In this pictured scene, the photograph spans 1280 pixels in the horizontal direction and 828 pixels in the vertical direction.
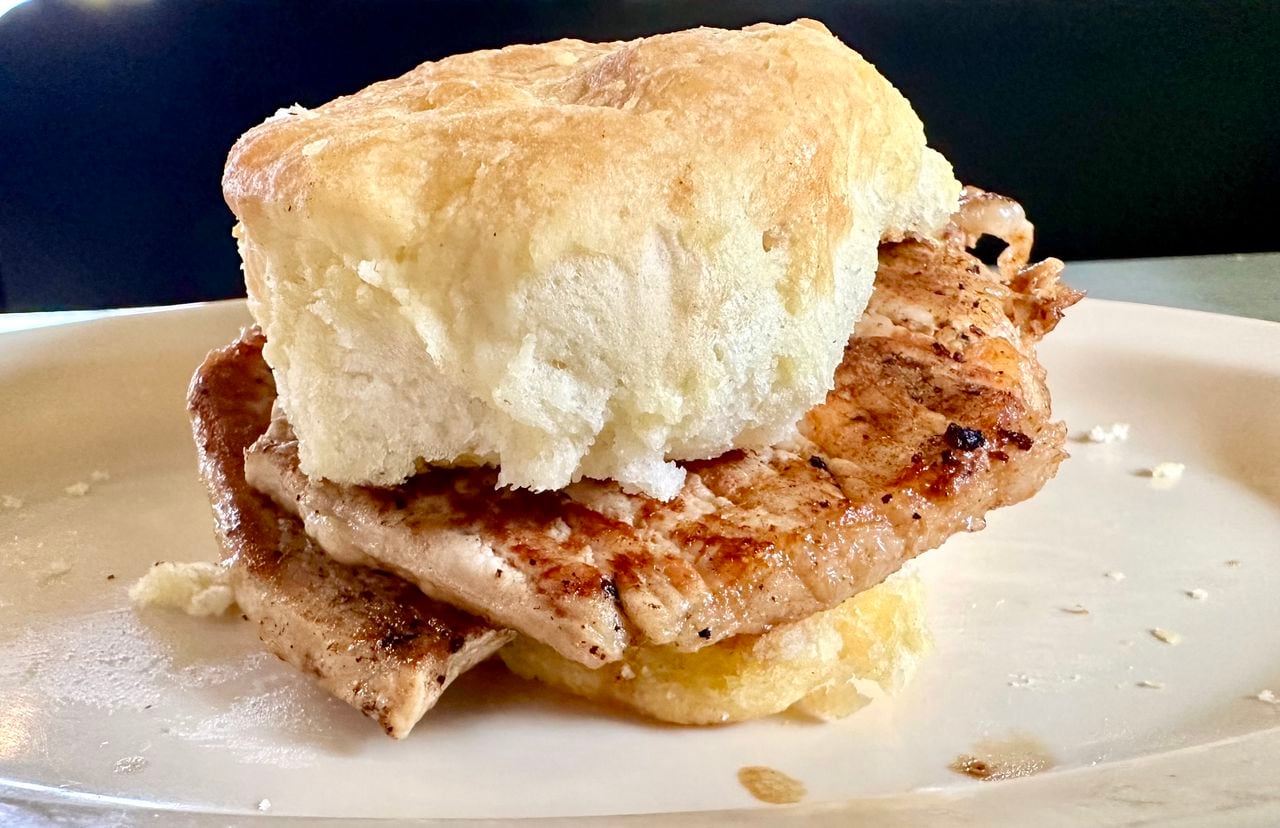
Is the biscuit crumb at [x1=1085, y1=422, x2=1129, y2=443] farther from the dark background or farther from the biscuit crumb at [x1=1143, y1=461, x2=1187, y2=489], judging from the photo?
the dark background

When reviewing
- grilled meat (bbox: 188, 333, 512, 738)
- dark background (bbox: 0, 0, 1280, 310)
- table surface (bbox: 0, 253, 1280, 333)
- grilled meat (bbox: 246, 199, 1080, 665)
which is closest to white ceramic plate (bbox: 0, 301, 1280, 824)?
grilled meat (bbox: 188, 333, 512, 738)

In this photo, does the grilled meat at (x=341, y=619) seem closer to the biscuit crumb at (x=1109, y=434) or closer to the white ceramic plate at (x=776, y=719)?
the white ceramic plate at (x=776, y=719)

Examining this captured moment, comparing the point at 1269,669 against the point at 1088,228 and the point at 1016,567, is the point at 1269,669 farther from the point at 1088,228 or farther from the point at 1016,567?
the point at 1088,228

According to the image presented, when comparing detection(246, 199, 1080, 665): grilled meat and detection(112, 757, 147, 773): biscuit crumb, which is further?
detection(112, 757, 147, 773): biscuit crumb

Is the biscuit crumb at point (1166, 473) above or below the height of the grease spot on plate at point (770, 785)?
above

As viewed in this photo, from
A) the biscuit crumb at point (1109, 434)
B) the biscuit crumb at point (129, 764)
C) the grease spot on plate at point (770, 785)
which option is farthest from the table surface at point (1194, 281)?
the biscuit crumb at point (129, 764)

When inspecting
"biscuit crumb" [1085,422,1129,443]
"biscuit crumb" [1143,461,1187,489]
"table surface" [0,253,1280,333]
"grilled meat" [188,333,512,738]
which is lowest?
"grilled meat" [188,333,512,738]

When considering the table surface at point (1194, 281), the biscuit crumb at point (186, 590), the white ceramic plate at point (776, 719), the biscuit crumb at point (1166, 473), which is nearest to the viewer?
the white ceramic plate at point (776, 719)
